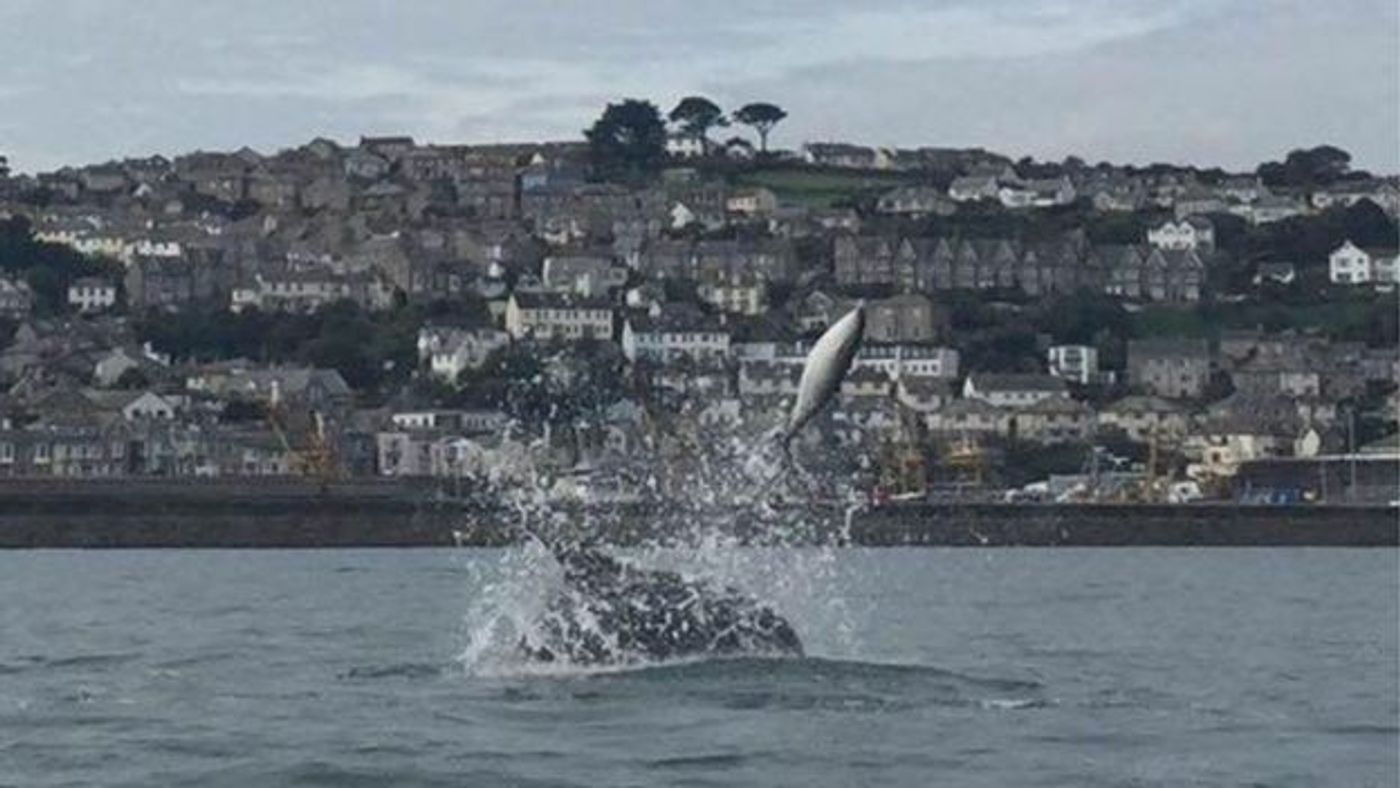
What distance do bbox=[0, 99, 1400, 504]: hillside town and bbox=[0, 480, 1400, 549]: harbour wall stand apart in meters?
2.95

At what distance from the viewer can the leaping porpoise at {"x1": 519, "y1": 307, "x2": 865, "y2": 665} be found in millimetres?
33281

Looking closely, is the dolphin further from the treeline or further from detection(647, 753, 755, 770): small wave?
the treeline

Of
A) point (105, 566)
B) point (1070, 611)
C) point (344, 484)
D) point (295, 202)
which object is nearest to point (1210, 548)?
point (344, 484)

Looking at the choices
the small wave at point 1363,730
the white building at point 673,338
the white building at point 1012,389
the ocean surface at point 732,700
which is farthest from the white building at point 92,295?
the small wave at point 1363,730

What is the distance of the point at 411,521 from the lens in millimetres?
94125

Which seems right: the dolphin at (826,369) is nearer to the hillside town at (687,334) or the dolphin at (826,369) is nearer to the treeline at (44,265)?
the hillside town at (687,334)

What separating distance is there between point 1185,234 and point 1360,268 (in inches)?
418

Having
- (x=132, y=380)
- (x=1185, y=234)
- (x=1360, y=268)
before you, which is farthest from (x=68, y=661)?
(x=1185, y=234)

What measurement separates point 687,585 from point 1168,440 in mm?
99716

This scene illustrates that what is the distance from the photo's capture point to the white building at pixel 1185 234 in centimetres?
17938

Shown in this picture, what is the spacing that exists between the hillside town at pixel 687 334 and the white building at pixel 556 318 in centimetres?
18

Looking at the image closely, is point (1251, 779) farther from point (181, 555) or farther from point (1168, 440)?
point (1168, 440)

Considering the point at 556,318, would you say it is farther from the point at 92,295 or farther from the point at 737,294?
the point at 92,295

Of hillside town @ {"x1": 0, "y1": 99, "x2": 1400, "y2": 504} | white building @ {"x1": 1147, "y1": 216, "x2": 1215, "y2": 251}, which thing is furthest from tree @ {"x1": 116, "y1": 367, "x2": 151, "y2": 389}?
white building @ {"x1": 1147, "y1": 216, "x2": 1215, "y2": 251}
